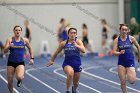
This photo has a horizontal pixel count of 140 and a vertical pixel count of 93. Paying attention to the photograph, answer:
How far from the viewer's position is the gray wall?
31406 mm

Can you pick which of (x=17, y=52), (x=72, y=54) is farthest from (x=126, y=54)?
(x=17, y=52)

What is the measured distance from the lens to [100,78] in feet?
64.7

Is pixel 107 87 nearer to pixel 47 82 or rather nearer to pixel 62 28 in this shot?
pixel 47 82

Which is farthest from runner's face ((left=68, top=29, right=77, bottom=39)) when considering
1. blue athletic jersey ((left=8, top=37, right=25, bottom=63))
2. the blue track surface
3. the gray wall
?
the gray wall

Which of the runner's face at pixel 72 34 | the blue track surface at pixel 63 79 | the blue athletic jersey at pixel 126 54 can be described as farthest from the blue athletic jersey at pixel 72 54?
the blue track surface at pixel 63 79

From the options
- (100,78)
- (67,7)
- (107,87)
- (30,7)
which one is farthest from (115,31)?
(107,87)

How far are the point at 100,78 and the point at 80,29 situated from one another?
13.2 meters

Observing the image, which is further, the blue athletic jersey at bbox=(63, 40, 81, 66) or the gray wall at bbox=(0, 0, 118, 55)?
the gray wall at bbox=(0, 0, 118, 55)

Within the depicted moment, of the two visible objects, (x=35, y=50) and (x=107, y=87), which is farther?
(x=35, y=50)

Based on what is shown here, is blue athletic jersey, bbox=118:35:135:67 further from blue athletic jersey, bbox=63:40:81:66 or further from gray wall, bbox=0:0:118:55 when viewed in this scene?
gray wall, bbox=0:0:118:55

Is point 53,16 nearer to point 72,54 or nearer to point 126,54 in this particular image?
point 72,54

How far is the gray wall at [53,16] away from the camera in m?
31.4

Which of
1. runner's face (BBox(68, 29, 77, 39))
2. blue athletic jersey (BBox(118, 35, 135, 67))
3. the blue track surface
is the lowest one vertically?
the blue track surface

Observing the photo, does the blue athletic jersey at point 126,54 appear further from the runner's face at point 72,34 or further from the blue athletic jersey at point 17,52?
the blue athletic jersey at point 17,52
